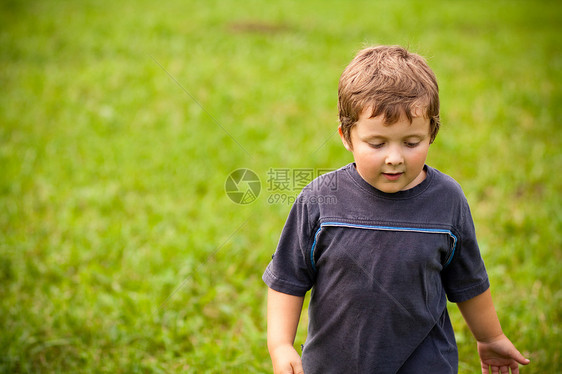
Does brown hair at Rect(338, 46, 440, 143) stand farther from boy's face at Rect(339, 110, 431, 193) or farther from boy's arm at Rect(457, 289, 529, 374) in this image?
boy's arm at Rect(457, 289, 529, 374)

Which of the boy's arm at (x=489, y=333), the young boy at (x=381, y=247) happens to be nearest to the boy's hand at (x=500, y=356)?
the boy's arm at (x=489, y=333)

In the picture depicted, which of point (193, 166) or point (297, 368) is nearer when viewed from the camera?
point (297, 368)

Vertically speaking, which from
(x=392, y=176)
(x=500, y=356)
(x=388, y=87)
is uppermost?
(x=388, y=87)

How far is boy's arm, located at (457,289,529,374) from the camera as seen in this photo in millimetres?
1696

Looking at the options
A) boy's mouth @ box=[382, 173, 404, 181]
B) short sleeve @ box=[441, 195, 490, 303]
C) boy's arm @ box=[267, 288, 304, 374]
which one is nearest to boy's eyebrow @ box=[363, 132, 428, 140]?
boy's mouth @ box=[382, 173, 404, 181]

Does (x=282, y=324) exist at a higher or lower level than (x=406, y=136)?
lower

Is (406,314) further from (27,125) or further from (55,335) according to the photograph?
(27,125)

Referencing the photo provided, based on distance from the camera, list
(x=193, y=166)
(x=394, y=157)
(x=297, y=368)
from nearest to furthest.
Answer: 1. (x=394, y=157)
2. (x=297, y=368)
3. (x=193, y=166)

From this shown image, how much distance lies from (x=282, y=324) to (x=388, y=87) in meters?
0.84

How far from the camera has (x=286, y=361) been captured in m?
1.58

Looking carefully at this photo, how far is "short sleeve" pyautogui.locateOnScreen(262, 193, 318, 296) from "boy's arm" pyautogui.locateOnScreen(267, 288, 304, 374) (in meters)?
0.03

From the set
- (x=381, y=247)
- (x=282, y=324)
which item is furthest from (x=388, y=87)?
(x=282, y=324)

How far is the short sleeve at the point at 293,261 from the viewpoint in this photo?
161cm

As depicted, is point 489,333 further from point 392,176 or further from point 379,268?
point 392,176
